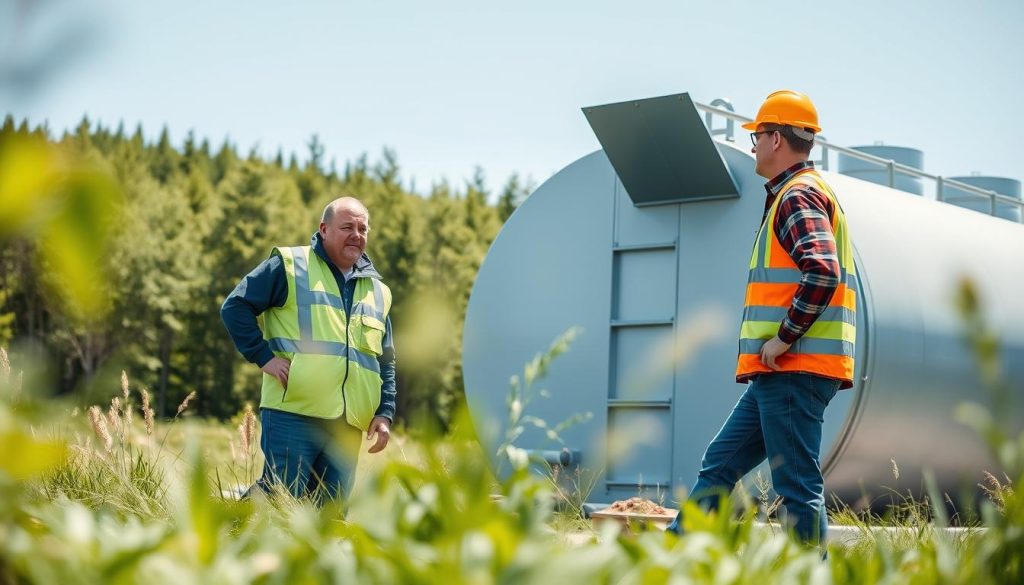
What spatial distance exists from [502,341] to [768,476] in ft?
7.25

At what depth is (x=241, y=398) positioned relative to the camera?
1460 inches

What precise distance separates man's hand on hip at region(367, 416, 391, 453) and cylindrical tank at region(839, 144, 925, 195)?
5.06 m

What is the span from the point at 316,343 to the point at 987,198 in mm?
7308

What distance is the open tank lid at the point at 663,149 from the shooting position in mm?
6895

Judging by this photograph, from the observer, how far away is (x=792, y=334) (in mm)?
4320

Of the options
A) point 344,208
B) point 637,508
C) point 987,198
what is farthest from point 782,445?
point 987,198

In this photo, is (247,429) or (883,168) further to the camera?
(883,168)

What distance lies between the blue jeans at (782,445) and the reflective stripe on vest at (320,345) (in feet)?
5.61

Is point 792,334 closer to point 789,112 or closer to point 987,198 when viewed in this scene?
point 789,112

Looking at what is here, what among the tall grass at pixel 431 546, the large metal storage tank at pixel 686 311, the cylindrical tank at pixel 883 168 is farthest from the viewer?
the cylindrical tank at pixel 883 168

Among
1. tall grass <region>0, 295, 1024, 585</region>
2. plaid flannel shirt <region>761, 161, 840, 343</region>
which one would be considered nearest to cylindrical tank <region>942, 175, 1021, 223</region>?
plaid flannel shirt <region>761, 161, 840, 343</region>

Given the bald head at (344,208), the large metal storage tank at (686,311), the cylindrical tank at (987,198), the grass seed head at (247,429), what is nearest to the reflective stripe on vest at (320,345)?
the bald head at (344,208)

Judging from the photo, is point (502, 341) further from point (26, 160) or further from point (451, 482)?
point (26, 160)

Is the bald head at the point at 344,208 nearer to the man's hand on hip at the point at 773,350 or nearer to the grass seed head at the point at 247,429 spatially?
the grass seed head at the point at 247,429
